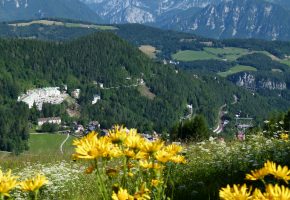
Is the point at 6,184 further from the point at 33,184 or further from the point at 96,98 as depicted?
the point at 96,98

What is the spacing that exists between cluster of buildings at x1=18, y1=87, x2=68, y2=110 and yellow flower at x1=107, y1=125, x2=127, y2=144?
6349 inches

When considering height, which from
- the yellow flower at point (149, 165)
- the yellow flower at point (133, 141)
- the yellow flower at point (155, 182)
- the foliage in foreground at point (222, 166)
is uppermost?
the yellow flower at point (133, 141)

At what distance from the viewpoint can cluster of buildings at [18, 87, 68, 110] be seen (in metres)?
164

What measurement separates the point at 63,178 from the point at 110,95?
179m

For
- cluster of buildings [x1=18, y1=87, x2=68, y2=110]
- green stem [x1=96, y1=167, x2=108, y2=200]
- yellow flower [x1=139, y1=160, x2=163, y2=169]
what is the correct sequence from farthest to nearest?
cluster of buildings [x1=18, y1=87, x2=68, y2=110]
yellow flower [x1=139, y1=160, x2=163, y2=169]
green stem [x1=96, y1=167, x2=108, y2=200]

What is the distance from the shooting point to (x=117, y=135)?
3.10m

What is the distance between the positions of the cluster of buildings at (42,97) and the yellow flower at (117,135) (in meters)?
161

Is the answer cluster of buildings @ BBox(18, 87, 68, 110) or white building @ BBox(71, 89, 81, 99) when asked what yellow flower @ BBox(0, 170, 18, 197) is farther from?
white building @ BBox(71, 89, 81, 99)

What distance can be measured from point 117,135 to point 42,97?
559 ft

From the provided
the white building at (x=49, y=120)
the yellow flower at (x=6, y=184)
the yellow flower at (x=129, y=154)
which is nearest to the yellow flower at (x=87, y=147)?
the yellow flower at (x=6, y=184)

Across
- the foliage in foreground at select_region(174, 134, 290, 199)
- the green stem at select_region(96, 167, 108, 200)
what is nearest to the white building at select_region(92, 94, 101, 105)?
the foliage in foreground at select_region(174, 134, 290, 199)

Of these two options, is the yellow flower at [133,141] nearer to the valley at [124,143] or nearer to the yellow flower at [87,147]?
the valley at [124,143]

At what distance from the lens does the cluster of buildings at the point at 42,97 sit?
164 meters

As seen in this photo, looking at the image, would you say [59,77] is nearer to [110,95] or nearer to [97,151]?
[110,95]
